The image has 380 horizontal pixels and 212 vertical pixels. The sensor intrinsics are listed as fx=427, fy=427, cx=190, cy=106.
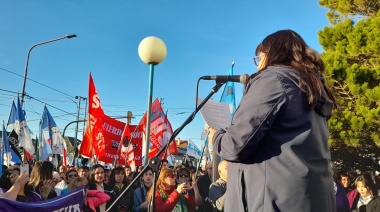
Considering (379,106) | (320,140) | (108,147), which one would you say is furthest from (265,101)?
(379,106)

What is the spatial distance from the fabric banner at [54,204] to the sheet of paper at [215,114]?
226 cm

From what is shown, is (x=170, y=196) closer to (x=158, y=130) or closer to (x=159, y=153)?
(x=159, y=153)

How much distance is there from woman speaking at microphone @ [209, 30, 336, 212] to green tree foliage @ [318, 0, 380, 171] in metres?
9.38

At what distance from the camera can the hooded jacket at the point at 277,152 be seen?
183 centimetres

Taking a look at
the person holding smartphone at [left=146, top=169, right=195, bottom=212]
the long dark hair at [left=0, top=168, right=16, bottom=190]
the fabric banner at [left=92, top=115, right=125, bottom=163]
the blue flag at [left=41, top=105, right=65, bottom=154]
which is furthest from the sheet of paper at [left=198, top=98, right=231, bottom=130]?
the blue flag at [left=41, top=105, right=65, bottom=154]

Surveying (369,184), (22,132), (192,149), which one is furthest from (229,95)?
(192,149)

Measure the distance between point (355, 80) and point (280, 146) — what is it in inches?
418

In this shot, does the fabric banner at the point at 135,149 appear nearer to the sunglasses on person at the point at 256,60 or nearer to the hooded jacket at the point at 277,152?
the sunglasses on person at the point at 256,60

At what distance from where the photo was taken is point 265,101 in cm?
190

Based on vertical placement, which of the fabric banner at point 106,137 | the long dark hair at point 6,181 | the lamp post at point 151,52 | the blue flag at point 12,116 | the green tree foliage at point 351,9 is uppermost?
the green tree foliage at point 351,9

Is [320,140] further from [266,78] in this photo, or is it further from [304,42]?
[304,42]

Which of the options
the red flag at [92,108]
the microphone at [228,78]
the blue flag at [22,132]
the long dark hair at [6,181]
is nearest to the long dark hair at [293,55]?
the microphone at [228,78]

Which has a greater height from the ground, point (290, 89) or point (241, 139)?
point (290, 89)

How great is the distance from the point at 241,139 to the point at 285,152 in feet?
0.66
